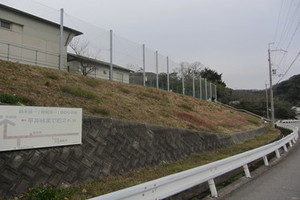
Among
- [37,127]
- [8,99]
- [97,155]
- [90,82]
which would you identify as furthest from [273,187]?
[90,82]

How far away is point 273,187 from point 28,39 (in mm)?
23441

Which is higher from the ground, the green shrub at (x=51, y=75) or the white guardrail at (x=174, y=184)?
the green shrub at (x=51, y=75)

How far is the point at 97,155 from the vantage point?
7621mm

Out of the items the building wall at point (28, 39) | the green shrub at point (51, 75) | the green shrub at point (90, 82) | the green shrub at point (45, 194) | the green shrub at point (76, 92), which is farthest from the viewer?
the building wall at point (28, 39)

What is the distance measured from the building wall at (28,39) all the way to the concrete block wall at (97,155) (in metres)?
12.1

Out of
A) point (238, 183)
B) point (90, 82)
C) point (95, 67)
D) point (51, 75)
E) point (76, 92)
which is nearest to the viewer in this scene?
point (238, 183)

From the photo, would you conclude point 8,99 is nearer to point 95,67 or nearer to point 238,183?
point 238,183

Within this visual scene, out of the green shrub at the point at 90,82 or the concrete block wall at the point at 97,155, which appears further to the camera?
the green shrub at the point at 90,82

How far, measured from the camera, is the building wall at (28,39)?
20.9 metres

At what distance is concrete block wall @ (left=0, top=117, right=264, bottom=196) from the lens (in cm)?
570

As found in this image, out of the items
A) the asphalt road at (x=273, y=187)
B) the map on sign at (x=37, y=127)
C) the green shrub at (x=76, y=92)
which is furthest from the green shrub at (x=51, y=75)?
the asphalt road at (x=273, y=187)

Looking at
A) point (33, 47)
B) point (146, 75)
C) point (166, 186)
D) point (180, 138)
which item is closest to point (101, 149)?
point (166, 186)

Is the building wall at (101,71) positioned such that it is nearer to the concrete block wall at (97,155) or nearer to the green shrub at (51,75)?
the green shrub at (51,75)

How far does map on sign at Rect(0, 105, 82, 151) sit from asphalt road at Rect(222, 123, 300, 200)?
4.02 m
